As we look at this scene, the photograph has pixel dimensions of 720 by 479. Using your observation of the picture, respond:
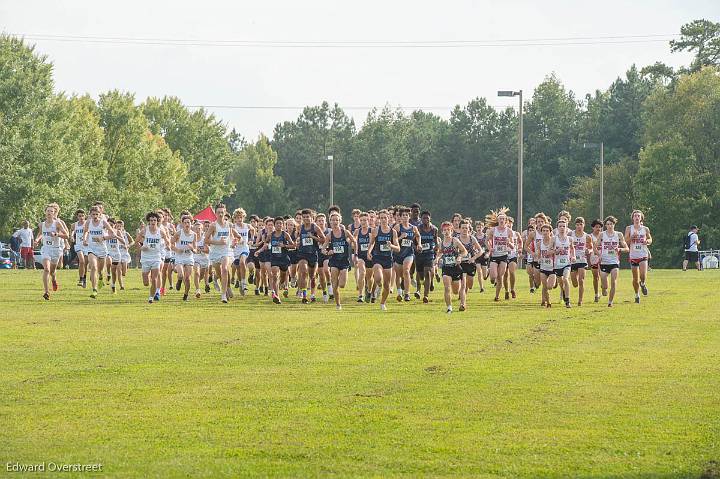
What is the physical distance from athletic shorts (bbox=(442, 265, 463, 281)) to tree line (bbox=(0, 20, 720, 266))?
139 ft

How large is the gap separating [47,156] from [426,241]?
A: 41.0 metres

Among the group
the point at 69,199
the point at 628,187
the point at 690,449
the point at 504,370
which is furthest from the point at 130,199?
the point at 690,449

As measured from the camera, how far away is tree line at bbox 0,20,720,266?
65812mm

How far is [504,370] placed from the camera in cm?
1434

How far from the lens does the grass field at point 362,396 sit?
9039mm

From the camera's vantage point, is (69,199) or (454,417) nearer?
(454,417)

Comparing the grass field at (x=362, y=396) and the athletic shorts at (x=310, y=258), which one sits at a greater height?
the athletic shorts at (x=310, y=258)

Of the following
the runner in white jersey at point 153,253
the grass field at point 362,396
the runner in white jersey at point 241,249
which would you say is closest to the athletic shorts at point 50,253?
the runner in white jersey at point 153,253

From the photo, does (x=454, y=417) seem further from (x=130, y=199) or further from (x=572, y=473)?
(x=130, y=199)

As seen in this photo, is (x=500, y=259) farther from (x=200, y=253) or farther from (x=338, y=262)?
(x=200, y=253)

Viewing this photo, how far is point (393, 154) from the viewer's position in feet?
410

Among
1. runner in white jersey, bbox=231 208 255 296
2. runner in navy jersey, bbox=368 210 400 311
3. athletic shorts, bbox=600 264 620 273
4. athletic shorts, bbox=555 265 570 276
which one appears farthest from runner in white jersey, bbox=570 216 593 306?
runner in white jersey, bbox=231 208 255 296

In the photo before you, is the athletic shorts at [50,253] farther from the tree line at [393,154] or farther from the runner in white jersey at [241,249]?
the tree line at [393,154]

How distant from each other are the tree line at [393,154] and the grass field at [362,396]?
4592cm
